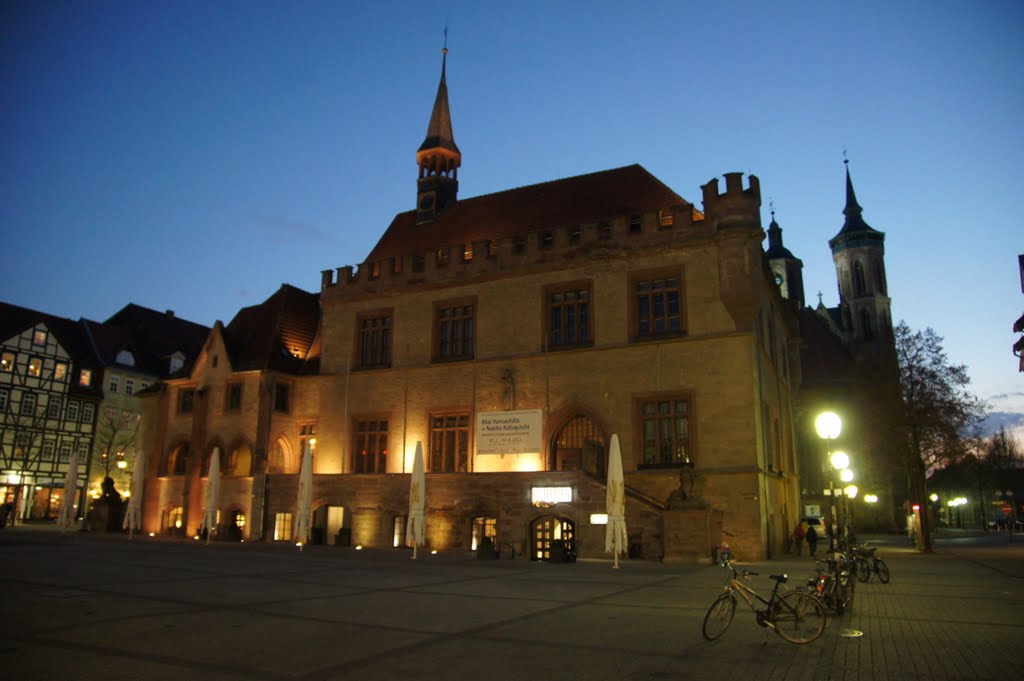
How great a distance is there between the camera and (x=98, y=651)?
28.3ft

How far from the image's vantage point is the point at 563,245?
31.2 meters

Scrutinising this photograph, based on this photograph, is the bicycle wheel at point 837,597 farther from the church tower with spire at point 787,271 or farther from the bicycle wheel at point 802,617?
the church tower with spire at point 787,271

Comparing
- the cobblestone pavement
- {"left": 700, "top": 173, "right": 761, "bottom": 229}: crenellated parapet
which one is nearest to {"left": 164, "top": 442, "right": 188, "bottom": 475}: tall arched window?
the cobblestone pavement

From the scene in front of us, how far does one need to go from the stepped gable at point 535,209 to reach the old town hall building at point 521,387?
0.13 m

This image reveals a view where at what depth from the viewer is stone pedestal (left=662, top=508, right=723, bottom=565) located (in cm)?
2284

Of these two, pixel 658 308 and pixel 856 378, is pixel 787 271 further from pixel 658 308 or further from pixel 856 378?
pixel 658 308

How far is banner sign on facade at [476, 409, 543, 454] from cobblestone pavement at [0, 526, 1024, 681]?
34.7ft

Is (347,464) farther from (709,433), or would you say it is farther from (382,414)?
(709,433)

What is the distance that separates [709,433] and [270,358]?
867 inches

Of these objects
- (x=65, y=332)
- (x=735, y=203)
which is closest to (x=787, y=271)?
(x=735, y=203)

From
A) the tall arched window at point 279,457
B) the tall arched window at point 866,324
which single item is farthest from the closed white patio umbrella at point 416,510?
the tall arched window at point 866,324

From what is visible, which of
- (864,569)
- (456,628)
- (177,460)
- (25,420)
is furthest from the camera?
(25,420)

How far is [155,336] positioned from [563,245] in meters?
48.5

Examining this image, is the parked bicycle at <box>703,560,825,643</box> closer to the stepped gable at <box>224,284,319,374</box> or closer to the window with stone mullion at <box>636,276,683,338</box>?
the window with stone mullion at <box>636,276,683,338</box>
